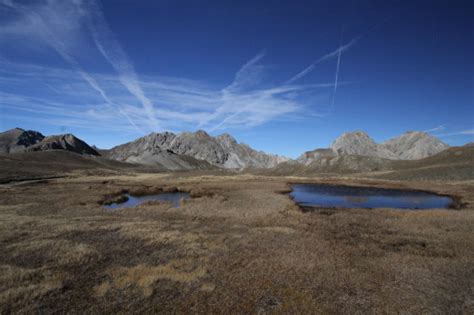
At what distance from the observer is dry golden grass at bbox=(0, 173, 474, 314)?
1106 centimetres

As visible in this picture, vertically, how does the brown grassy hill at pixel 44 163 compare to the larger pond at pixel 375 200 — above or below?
above

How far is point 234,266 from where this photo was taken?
1489 centimetres

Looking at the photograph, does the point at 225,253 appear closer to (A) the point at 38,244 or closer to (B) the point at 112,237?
(B) the point at 112,237

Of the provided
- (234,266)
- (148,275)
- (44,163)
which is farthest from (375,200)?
(44,163)

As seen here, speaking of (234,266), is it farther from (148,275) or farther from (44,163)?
(44,163)

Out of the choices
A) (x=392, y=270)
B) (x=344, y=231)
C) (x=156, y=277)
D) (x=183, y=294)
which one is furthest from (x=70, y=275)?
(x=344, y=231)

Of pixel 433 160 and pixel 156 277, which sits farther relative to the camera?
pixel 433 160

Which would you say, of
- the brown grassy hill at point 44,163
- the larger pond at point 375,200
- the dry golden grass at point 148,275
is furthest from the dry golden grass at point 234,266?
the brown grassy hill at point 44,163

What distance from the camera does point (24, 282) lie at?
40.5ft

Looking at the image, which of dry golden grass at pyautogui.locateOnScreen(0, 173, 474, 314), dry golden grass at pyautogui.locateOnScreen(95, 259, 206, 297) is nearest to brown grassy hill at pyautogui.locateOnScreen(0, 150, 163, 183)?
dry golden grass at pyautogui.locateOnScreen(0, 173, 474, 314)

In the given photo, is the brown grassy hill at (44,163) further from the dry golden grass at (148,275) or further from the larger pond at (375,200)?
the dry golden grass at (148,275)

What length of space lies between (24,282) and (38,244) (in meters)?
6.60

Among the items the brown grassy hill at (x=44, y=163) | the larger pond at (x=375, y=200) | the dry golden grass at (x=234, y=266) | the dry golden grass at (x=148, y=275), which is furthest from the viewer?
the brown grassy hill at (x=44, y=163)

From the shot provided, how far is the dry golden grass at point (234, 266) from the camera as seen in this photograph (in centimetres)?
1106
